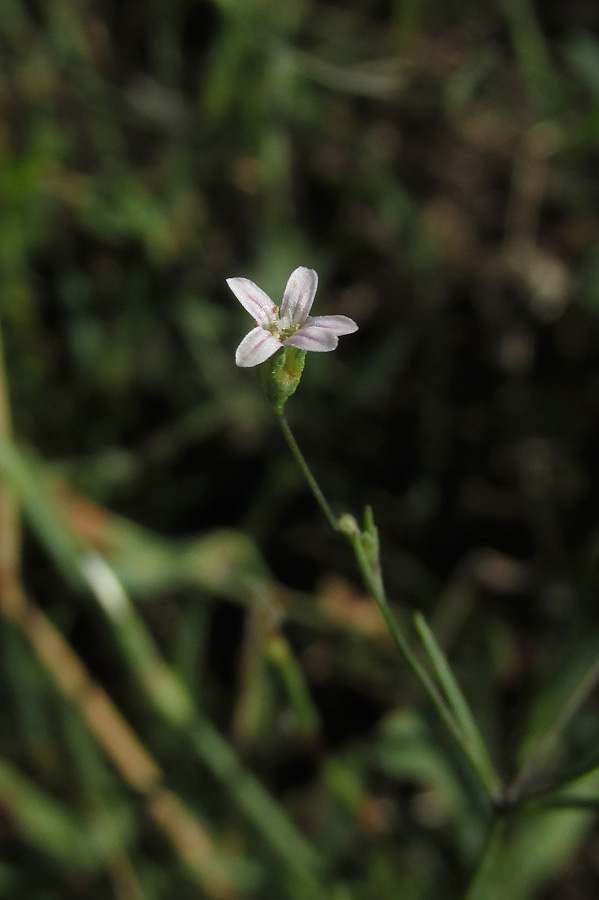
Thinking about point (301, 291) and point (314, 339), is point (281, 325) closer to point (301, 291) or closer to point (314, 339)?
point (301, 291)

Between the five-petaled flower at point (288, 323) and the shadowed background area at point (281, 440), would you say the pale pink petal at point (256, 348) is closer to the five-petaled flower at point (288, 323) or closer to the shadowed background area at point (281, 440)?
the five-petaled flower at point (288, 323)

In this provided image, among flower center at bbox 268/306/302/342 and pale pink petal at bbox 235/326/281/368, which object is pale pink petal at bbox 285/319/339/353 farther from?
flower center at bbox 268/306/302/342

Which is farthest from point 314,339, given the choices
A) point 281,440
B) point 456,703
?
point 281,440

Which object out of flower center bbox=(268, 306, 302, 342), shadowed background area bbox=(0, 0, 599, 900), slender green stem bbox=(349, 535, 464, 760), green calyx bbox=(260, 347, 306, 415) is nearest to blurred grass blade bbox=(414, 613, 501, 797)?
slender green stem bbox=(349, 535, 464, 760)

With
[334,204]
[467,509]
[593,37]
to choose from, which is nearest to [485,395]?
[467,509]

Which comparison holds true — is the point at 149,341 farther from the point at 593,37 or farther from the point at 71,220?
the point at 593,37
